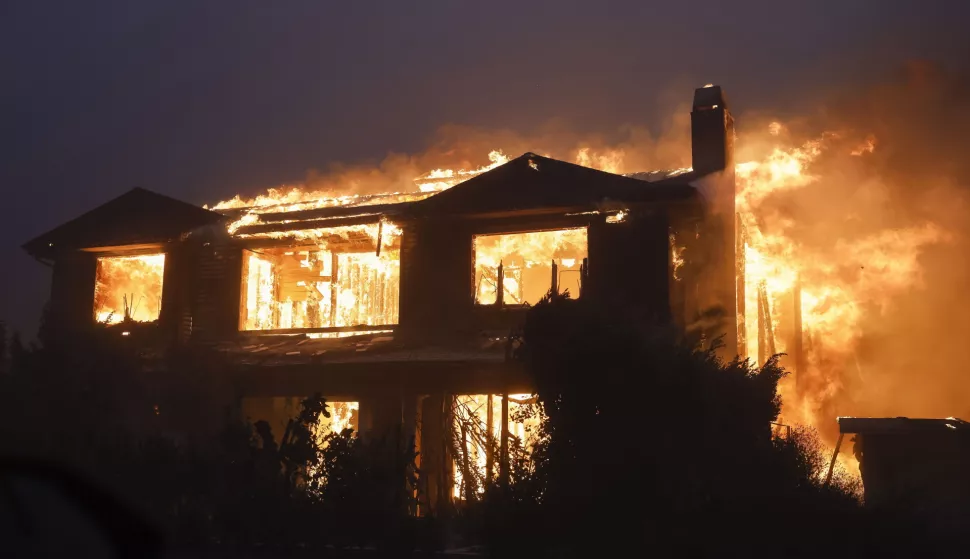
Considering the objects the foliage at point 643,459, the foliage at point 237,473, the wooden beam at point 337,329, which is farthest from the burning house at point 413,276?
the foliage at point 643,459

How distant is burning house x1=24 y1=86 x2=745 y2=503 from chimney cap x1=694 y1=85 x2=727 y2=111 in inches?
1.8

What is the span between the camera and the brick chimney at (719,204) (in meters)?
17.2

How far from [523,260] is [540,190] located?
1512 millimetres

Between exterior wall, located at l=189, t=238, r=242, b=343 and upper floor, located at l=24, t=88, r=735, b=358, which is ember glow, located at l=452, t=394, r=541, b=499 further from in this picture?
exterior wall, located at l=189, t=238, r=242, b=343

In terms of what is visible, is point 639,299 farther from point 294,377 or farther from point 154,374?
point 154,374

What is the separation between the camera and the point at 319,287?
20.0 metres

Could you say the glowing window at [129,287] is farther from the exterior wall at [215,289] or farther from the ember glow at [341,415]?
the ember glow at [341,415]

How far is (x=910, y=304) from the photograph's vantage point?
3297 centimetres

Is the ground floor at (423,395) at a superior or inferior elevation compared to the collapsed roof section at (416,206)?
inferior

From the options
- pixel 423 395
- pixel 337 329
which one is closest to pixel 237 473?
pixel 423 395

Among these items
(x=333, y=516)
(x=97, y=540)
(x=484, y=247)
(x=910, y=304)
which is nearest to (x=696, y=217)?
(x=484, y=247)

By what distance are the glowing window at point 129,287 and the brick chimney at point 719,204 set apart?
40.6 feet

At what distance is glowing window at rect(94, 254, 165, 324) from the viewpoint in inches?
827

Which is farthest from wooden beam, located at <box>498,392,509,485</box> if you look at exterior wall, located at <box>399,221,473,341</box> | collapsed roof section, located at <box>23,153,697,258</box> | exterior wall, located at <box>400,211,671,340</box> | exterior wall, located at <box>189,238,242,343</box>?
exterior wall, located at <box>189,238,242,343</box>
